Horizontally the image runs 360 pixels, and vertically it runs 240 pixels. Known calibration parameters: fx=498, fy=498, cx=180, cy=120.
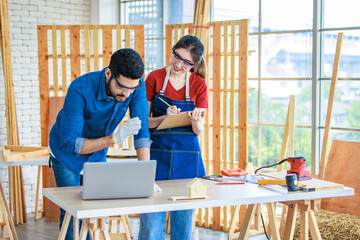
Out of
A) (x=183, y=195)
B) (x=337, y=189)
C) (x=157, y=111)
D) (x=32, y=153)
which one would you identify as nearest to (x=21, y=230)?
(x=32, y=153)

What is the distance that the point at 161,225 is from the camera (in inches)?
136

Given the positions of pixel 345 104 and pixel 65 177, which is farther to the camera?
pixel 345 104

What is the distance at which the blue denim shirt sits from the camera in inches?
122

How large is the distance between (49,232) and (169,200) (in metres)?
3.29

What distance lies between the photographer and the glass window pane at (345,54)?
562 cm

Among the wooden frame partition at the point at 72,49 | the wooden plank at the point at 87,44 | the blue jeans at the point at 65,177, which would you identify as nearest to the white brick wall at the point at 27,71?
the wooden frame partition at the point at 72,49

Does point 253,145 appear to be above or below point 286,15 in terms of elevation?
below

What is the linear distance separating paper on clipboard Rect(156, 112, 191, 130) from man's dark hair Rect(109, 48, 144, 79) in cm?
64

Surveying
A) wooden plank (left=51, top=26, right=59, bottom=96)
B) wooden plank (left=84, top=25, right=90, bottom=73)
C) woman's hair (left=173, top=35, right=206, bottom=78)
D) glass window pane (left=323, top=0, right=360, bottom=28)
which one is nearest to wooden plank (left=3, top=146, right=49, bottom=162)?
wooden plank (left=51, top=26, right=59, bottom=96)

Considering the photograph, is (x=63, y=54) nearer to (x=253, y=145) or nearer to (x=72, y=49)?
(x=72, y=49)

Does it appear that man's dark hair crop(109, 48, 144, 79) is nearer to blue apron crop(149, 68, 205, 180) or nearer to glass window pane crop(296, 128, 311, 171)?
blue apron crop(149, 68, 205, 180)

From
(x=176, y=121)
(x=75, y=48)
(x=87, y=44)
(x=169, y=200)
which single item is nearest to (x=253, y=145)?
(x=87, y=44)

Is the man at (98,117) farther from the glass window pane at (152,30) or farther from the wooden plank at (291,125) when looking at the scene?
the glass window pane at (152,30)

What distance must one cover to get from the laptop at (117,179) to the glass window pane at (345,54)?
3.55 metres
